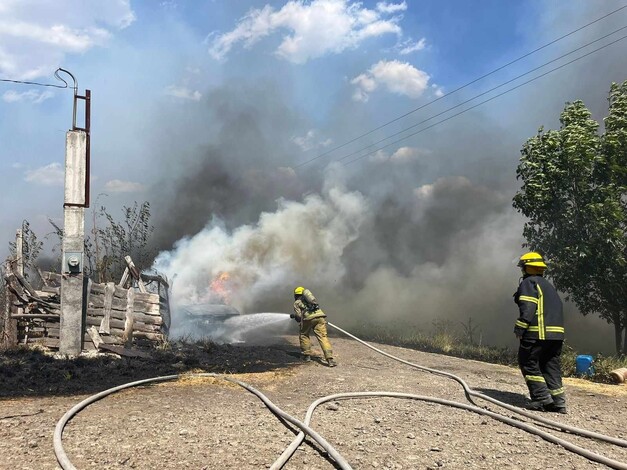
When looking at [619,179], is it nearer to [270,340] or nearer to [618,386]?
[618,386]

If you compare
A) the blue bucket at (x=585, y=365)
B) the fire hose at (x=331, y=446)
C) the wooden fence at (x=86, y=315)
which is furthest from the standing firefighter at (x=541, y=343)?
the wooden fence at (x=86, y=315)

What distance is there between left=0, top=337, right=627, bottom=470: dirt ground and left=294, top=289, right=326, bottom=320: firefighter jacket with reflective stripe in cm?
167

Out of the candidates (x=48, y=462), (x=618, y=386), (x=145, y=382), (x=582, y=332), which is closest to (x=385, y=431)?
(x=48, y=462)

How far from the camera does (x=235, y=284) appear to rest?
2783cm

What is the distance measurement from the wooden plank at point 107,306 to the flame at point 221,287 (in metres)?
15.2

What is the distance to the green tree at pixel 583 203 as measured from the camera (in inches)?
491

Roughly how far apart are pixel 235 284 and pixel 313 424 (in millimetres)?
22671

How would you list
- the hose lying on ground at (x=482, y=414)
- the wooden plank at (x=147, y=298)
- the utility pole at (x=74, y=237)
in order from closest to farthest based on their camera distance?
the hose lying on ground at (x=482, y=414)
the utility pole at (x=74, y=237)
the wooden plank at (x=147, y=298)

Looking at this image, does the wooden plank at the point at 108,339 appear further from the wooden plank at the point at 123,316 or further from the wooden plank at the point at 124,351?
the wooden plank at the point at 123,316

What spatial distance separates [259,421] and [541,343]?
4.00 meters

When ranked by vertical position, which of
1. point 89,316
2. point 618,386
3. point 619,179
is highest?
point 619,179

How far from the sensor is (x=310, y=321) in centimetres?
1102

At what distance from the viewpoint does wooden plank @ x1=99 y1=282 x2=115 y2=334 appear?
11.2m

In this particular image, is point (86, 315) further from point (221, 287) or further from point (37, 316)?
point (221, 287)
